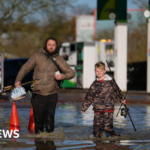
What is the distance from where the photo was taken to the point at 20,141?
880 cm

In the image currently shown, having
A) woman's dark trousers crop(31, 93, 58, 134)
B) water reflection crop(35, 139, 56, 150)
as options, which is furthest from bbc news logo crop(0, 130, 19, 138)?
water reflection crop(35, 139, 56, 150)

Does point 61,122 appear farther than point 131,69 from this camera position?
No

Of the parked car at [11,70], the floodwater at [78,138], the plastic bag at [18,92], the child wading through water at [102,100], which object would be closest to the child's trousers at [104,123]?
the child wading through water at [102,100]

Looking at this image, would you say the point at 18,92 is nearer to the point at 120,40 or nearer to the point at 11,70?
the point at 120,40

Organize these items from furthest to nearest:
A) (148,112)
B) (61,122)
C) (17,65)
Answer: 1. (17,65)
2. (148,112)
3. (61,122)

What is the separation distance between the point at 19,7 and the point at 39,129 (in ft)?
90.3

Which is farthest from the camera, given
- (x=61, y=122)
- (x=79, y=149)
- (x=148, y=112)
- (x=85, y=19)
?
(x=85, y=19)

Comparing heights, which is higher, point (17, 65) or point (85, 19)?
point (85, 19)

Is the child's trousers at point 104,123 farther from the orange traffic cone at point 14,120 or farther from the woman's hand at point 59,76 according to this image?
the orange traffic cone at point 14,120

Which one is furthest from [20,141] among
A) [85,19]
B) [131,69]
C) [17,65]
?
[85,19]

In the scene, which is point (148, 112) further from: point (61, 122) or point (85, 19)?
point (85, 19)

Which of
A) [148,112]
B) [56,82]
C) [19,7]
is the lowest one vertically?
[148,112]

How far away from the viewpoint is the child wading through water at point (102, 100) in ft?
30.3

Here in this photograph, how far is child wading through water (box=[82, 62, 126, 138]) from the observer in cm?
923
